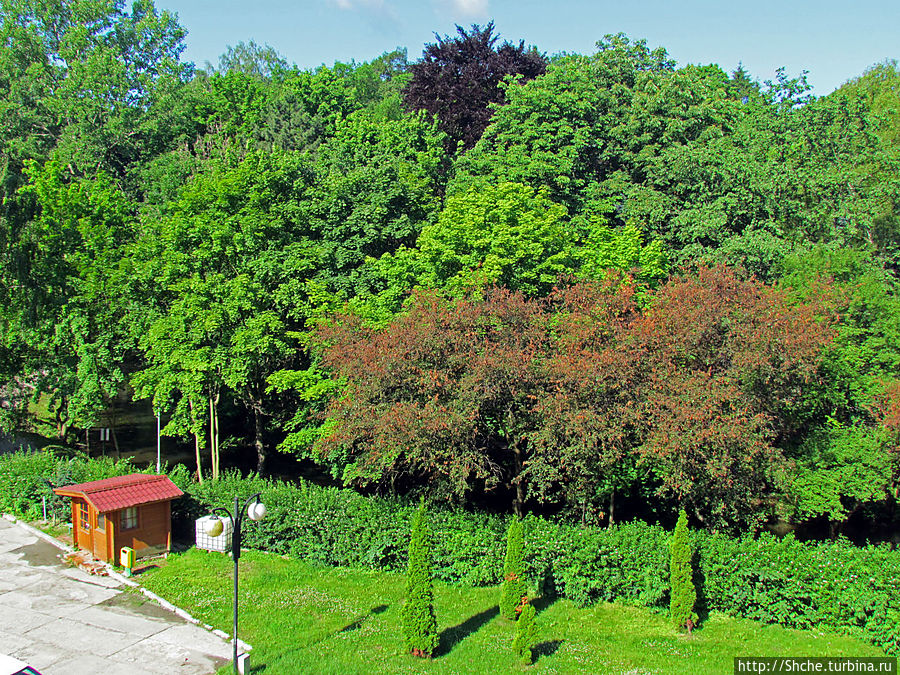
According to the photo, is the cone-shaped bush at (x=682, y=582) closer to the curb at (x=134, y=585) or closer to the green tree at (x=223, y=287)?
the curb at (x=134, y=585)

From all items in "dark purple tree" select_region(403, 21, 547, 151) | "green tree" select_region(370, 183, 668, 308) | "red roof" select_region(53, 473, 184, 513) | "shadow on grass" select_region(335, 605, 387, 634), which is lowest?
"shadow on grass" select_region(335, 605, 387, 634)

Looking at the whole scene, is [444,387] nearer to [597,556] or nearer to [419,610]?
[597,556]

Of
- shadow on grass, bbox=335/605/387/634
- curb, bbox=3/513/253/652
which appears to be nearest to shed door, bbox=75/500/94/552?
curb, bbox=3/513/253/652

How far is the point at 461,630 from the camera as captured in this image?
588 inches

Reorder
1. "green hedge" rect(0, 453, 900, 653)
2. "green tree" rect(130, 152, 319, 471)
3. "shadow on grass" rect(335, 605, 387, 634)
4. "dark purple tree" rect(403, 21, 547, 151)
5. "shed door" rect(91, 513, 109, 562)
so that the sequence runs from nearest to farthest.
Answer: "green hedge" rect(0, 453, 900, 653) → "shadow on grass" rect(335, 605, 387, 634) → "shed door" rect(91, 513, 109, 562) → "green tree" rect(130, 152, 319, 471) → "dark purple tree" rect(403, 21, 547, 151)

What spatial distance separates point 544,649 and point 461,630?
1891mm

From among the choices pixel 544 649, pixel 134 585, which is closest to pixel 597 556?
pixel 544 649

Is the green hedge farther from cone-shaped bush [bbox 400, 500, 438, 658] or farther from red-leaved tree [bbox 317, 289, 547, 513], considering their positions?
cone-shaped bush [bbox 400, 500, 438, 658]

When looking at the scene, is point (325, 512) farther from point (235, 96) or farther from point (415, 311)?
point (235, 96)

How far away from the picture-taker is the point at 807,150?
31.0 m

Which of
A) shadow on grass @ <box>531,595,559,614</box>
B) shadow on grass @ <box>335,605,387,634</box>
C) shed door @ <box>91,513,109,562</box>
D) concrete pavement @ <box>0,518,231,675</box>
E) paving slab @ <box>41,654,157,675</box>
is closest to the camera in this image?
paving slab @ <box>41,654,157,675</box>

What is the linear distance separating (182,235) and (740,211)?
2196cm

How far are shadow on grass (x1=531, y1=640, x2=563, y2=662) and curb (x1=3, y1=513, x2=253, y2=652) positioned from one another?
18.7 feet

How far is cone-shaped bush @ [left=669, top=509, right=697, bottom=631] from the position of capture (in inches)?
586
